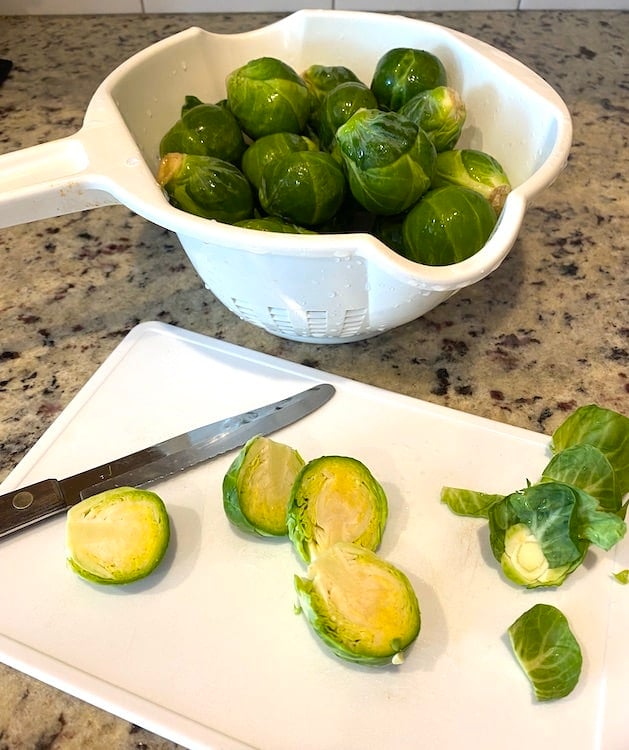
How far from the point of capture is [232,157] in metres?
0.99

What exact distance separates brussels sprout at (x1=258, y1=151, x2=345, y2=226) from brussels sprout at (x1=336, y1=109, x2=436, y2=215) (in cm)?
3

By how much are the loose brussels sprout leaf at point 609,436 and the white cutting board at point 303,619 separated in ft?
0.21

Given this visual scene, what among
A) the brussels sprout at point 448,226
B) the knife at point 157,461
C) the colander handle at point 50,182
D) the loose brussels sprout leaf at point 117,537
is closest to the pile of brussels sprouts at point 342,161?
the brussels sprout at point 448,226

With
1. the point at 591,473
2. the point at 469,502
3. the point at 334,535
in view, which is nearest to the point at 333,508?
the point at 334,535

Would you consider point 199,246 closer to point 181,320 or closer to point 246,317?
point 246,317

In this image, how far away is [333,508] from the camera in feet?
2.44

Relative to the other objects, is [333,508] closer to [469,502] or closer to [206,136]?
[469,502]

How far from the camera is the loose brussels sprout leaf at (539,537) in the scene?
2.28ft

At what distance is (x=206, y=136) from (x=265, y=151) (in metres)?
0.09

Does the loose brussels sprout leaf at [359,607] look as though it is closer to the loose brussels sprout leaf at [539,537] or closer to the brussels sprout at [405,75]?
the loose brussels sprout leaf at [539,537]

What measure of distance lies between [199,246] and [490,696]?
0.56 m

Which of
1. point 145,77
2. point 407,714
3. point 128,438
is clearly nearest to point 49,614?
point 128,438

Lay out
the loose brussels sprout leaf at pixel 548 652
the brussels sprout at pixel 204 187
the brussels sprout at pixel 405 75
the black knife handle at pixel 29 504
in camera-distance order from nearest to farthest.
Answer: the loose brussels sprout leaf at pixel 548 652 → the black knife handle at pixel 29 504 → the brussels sprout at pixel 204 187 → the brussels sprout at pixel 405 75

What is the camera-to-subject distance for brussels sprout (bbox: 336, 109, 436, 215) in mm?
830
